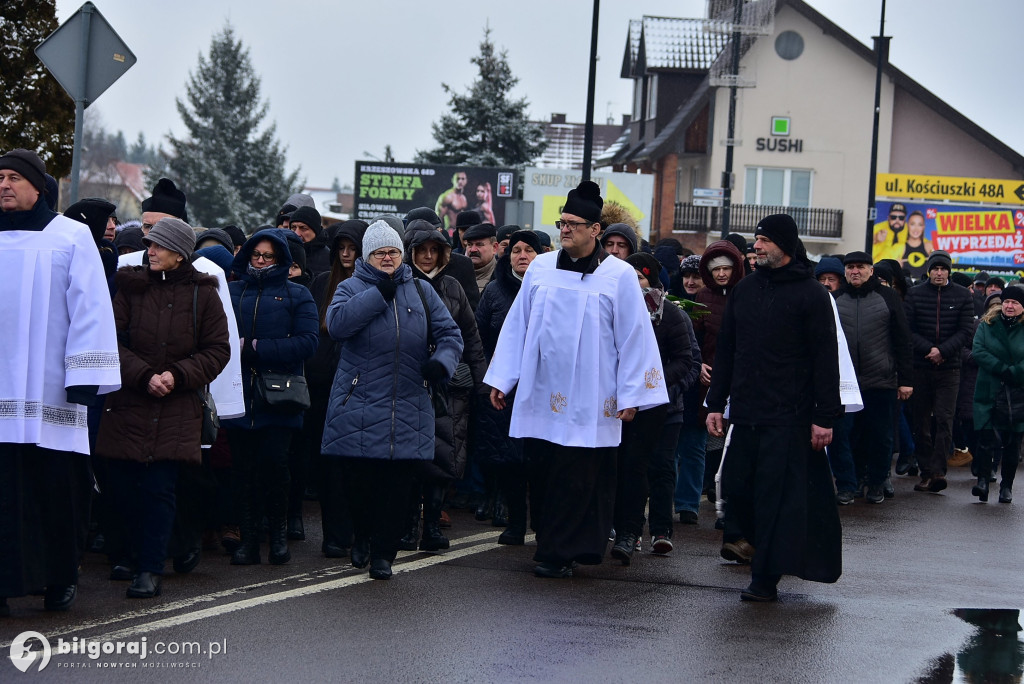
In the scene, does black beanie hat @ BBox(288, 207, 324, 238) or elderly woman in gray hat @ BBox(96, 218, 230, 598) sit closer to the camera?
elderly woman in gray hat @ BBox(96, 218, 230, 598)

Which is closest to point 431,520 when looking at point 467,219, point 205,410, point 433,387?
point 433,387

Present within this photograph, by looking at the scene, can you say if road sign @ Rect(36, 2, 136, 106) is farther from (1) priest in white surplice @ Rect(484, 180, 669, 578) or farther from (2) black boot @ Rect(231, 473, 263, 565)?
(1) priest in white surplice @ Rect(484, 180, 669, 578)

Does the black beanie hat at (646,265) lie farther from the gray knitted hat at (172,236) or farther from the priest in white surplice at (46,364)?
the priest in white surplice at (46,364)

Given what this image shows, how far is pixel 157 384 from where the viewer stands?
7.35 metres

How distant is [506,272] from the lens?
10.0 metres

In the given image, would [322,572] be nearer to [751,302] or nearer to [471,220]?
[751,302]

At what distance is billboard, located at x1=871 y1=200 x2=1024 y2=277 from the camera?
34531mm

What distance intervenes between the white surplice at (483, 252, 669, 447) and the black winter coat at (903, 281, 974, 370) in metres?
6.25

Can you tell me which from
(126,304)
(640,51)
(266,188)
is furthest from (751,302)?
(266,188)

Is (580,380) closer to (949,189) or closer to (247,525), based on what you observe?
(247,525)

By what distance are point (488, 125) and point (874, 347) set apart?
32.5m

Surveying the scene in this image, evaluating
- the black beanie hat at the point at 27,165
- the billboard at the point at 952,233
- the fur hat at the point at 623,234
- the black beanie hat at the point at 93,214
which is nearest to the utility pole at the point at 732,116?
the billboard at the point at 952,233

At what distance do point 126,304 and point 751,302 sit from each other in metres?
3.46

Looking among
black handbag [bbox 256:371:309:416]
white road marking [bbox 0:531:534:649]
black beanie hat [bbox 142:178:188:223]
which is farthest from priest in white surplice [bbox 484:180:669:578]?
black beanie hat [bbox 142:178:188:223]
